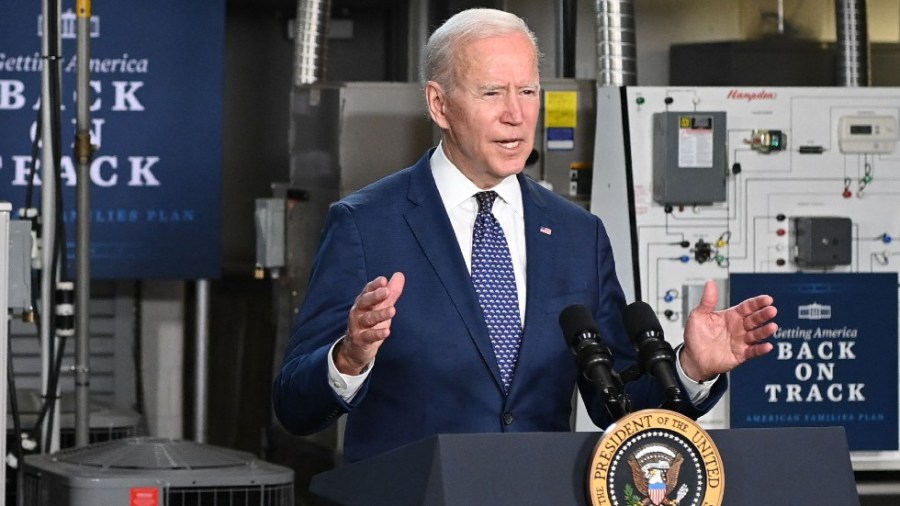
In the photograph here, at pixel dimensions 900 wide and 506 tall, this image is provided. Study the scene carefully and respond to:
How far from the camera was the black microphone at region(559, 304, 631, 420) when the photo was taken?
1849 millimetres

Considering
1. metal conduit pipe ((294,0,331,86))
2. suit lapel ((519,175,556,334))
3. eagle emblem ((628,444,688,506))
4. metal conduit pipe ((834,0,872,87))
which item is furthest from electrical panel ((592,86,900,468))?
eagle emblem ((628,444,688,506))

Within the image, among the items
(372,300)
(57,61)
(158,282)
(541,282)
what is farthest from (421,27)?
(372,300)

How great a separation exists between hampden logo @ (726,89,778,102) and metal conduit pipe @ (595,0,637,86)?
14.6 inches

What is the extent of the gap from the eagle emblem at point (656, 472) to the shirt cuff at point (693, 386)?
36cm

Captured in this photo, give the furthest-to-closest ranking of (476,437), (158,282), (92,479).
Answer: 1. (158,282)
2. (92,479)
3. (476,437)

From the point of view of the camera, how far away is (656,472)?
1.76 meters

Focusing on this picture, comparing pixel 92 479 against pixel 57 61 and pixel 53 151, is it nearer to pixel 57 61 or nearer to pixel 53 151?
pixel 53 151

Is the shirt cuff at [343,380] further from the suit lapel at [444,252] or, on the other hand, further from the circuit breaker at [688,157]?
the circuit breaker at [688,157]

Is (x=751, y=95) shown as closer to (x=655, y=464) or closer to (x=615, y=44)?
(x=615, y=44)

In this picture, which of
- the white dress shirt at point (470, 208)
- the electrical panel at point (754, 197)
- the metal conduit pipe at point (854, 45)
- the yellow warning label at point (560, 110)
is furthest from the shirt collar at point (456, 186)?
the metal conduit pipe at point (854, 45)

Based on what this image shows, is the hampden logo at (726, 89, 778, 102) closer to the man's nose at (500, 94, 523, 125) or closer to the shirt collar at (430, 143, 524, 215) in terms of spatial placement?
the shirt collar at (430, 143, 524, 215)

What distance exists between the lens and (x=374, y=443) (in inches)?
90.1

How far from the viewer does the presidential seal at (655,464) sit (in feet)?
5.74

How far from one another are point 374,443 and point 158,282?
4866mm
